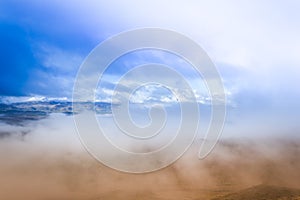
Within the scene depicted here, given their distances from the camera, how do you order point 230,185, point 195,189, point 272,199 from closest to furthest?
point 272,199
point 195,189
point 230,185

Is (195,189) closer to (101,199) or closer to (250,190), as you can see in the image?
(250,190)

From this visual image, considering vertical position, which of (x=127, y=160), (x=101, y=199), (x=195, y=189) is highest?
(x=127, y=160)

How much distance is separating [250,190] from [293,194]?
22.2 ft

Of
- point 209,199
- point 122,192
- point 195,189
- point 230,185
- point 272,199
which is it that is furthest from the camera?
point 230,185

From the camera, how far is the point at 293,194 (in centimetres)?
4656

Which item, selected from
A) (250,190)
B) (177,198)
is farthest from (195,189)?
(250,190)

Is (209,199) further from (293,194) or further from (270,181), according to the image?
(270,181)

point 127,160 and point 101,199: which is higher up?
point 127,160

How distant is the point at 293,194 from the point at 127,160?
3174 centimetres

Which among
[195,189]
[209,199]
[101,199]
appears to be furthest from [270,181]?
[101,199]

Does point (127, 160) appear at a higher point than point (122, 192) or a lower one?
higher

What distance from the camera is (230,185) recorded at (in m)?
66.4

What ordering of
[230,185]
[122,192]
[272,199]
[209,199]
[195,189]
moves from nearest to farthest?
[272,199]
[209,199]
[122,192]
[195,189]
[230,185]

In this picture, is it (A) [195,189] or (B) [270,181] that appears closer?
(A) [195,189]
